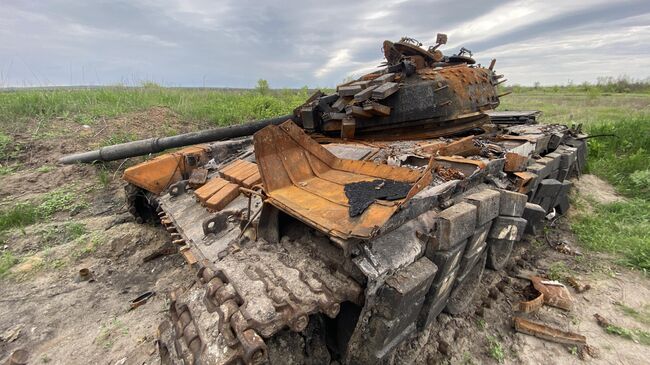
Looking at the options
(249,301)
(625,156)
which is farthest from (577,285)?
(625,156)

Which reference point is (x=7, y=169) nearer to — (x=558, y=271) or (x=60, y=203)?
(x=60, y=203)

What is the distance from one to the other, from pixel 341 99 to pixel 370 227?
3.37 m

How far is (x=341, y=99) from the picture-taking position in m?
4.97

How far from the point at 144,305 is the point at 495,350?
141 inches

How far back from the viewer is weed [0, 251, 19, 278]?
425cm

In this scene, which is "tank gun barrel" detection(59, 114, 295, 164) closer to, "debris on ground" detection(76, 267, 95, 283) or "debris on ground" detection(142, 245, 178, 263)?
"debris on ground" detection(142, 245, 178, 263)

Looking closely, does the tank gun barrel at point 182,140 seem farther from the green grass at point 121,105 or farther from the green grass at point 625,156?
the green grass at point 625,156

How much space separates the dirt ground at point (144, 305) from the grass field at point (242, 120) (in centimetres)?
48

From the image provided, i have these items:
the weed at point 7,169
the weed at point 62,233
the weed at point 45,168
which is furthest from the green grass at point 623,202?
the weed at point 7,169

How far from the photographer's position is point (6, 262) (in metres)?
4.41

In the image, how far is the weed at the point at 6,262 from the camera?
4254mm

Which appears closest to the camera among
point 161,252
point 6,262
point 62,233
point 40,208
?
point 6,262

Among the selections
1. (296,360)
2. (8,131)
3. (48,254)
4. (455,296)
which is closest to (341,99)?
(455,296)

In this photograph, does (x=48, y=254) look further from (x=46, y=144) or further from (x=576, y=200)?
(x=576, y=200)
